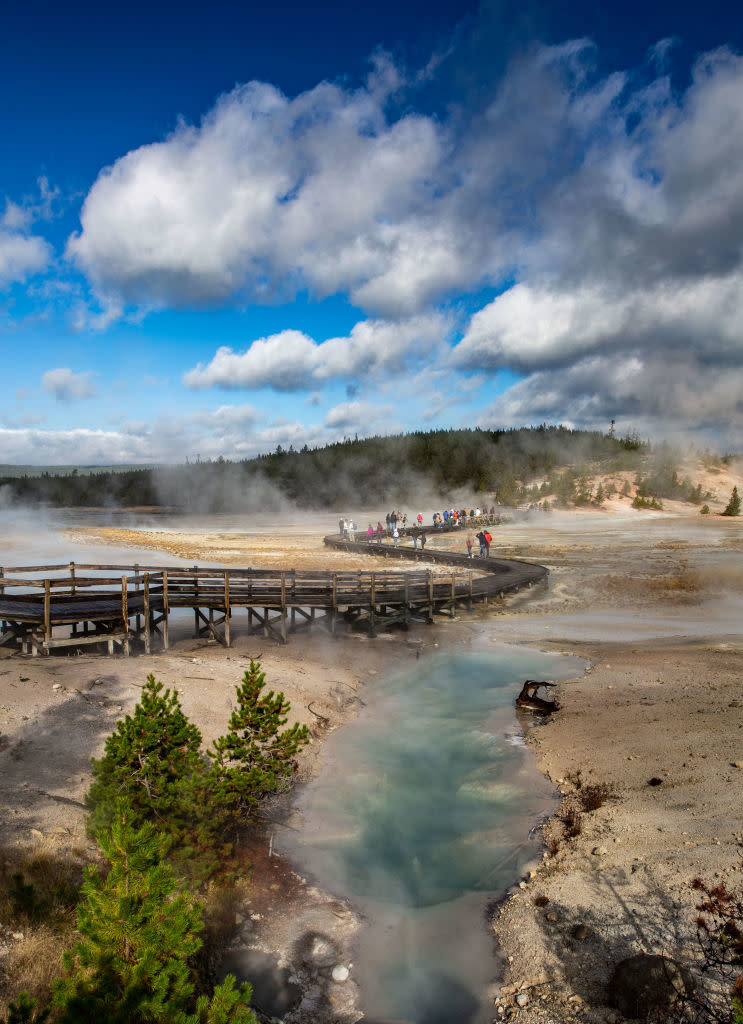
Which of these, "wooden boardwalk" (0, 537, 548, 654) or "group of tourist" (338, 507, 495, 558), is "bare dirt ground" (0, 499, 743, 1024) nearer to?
"wooden boardwalk" (0, 537, 548, 654)

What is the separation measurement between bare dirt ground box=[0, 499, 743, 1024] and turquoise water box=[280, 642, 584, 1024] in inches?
12.5

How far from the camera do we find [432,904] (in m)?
7.08

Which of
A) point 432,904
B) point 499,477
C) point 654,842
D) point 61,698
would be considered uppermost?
point 499,477

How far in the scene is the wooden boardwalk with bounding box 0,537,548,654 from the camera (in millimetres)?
14859

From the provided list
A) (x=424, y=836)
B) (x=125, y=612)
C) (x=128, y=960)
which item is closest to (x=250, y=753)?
(x=424, y=836)

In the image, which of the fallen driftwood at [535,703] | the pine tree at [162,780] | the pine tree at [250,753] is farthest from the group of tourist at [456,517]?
the pine tree at [162,780]

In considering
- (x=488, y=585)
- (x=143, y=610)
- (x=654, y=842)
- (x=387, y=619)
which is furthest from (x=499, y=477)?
(x=654, y=842)

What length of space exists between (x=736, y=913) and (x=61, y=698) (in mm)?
10101

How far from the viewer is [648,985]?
5.07m

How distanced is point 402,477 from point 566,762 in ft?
323

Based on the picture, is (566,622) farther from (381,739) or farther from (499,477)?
(499,477)

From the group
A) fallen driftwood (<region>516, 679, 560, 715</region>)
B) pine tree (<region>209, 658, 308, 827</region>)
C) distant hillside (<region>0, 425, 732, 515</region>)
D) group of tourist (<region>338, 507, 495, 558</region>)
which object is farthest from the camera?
distant hillside (<region>0, 425, 732, 515</region>)

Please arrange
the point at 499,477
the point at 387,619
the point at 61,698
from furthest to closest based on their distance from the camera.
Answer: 1. the point at 499,477
2. the point at 387,619
3. the point at 61,698

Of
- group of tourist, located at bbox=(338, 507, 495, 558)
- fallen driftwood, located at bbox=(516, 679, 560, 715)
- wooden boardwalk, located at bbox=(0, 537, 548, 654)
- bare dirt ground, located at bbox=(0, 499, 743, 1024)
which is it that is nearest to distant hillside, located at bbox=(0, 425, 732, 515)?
group of tourist, located at bbox=(338, 507, 495, 558)
